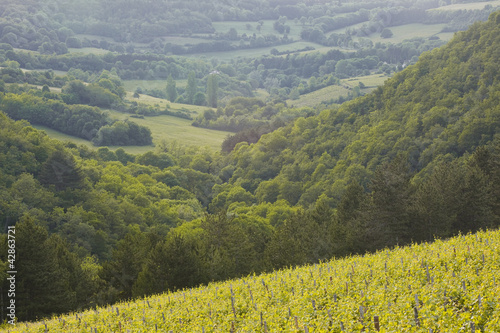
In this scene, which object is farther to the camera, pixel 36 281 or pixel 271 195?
pixel 271 195

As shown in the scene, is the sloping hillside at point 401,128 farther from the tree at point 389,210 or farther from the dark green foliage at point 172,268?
the dark green foliage at point 172,268

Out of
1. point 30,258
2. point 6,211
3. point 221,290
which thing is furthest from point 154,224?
point 221,290

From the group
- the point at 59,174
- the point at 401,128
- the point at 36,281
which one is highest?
the point at 36,281

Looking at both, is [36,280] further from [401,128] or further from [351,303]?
[401,128]

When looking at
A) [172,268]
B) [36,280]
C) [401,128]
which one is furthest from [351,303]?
[401,128]

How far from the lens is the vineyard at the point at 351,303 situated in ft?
62.3

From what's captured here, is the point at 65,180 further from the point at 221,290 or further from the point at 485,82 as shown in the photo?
the point at 485,82

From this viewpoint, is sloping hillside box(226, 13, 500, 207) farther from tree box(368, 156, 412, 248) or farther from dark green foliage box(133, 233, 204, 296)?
dark green foliage box(133, 233, 204, 296)

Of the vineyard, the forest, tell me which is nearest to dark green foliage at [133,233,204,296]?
the forest

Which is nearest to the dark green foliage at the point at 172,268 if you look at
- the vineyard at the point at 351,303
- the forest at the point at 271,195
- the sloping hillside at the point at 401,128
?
the forest at the point at 271,195

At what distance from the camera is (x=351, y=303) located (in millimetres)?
23297

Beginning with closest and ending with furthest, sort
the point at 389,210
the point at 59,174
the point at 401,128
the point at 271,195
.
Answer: the point at 389,210 → the point at 59,174 → the point at 401,128 → the point at 271,195

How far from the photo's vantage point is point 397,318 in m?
19.9

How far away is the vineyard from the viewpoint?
1900 centimetres
